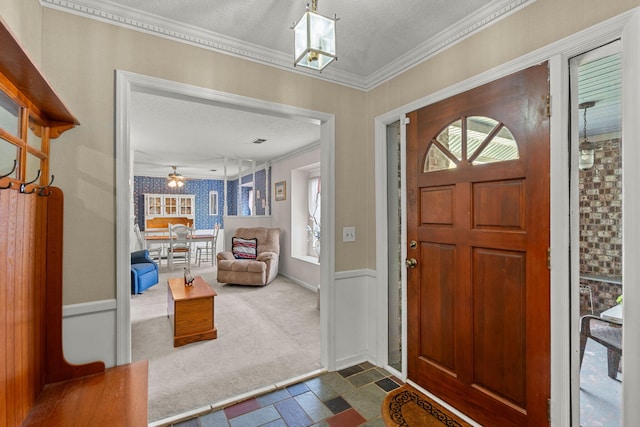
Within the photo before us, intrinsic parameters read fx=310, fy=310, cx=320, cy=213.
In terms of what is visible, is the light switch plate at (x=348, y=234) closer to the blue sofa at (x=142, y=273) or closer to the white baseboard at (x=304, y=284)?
A: the white baseboard at (x=304, y=284)

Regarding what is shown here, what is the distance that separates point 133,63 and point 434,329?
2.44m

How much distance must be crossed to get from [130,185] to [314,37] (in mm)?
1541

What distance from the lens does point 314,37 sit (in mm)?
1308

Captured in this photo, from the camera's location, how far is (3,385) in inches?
38.2

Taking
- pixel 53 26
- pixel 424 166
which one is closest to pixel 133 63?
pixel 53 26

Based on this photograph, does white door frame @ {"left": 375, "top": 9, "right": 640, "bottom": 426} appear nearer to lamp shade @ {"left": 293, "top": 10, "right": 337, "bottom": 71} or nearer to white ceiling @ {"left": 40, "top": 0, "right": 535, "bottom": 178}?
white ceiling @ {"left": 40, "top": 0, "right": 535, "bottom": 178}

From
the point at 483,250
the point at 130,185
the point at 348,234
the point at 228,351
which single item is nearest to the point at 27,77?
the point at 130,185

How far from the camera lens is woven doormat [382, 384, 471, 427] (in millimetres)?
1832

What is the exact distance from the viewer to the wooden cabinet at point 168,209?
30.1ft

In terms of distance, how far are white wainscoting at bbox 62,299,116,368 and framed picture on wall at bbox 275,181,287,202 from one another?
4458 millimetres

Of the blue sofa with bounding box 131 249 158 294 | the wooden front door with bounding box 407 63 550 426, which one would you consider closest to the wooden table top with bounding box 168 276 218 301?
the blue sofa with bounding box 131 249 158 294

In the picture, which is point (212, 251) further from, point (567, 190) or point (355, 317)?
point (567, 190)

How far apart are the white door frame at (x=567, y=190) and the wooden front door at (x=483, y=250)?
0.04 metres

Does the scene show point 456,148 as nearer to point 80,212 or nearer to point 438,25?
point 438,25
